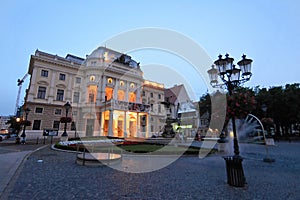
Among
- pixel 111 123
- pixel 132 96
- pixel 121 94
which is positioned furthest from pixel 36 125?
pixel 132 96

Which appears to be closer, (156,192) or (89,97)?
(156,192)

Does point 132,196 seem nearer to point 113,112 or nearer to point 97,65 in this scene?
point 113,112

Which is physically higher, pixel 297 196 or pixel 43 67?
pixel 43 67

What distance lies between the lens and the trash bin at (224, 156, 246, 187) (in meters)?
4.54

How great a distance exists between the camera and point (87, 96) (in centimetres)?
3231

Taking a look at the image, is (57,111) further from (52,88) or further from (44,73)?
(44,73)

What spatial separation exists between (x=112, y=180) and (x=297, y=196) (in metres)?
5.03

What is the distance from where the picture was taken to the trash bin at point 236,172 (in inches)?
179

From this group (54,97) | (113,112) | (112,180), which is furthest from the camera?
(54,97)

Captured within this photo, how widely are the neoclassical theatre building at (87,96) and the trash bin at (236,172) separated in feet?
78.9

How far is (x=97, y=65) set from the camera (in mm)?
32938

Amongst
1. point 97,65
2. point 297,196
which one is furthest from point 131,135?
point 297,196

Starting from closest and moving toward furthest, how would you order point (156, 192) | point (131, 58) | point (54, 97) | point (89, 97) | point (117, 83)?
point (156, 192) < point (54, 97) < point (89, 97) < point (117, 83) < point (131, 58)

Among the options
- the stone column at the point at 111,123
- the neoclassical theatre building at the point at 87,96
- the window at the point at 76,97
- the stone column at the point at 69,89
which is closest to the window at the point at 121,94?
the neoclassical theatre building at the point at 87,96
